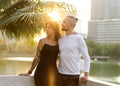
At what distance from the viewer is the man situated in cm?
336

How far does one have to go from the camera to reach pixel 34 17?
6.04m

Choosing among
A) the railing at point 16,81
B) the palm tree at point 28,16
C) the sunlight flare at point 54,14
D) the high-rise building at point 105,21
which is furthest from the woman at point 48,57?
the high-rise building at point 105,21

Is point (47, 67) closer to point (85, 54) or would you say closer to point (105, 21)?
point (85, 54)

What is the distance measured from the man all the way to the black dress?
0.47 feet

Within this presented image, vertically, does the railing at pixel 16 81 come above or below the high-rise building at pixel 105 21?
above

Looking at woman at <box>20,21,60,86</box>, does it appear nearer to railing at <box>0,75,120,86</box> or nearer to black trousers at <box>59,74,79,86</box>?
black trousers at <box>59,74,79,86</box>

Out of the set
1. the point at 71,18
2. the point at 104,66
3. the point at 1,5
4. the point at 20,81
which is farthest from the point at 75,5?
the point at 104,66

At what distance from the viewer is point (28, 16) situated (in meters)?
6.02

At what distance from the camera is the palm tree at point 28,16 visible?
6.16 metres

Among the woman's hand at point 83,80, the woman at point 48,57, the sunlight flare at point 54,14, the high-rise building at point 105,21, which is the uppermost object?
the sunlight flare at point 54,14

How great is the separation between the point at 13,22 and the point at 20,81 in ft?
8.62

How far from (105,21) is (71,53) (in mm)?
40697

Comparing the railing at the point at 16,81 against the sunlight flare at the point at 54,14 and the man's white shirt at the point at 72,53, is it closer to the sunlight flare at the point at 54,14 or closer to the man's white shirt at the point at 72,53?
the man's white shirt at the point at 72,53

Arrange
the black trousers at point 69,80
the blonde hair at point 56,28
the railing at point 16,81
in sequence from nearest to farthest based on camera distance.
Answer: the black trousers at point 69,80 → the blonde hair at point 56,28 → the railing at point 16,81
